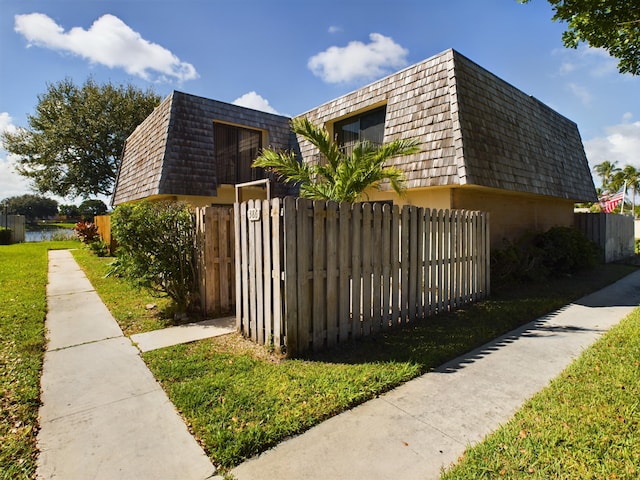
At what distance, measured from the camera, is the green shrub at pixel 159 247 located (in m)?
5.50

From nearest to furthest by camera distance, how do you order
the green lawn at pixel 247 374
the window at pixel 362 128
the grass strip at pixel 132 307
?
the green lawn at pixel 247 374 → the grass strip at pixel 132 307 → the window at pixel 362 128

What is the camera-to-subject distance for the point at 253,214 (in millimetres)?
4402

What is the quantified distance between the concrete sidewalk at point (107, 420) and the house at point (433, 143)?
7.04 meters

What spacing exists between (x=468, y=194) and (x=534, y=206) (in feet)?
14.0

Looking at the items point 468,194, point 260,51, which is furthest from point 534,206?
point 260,51

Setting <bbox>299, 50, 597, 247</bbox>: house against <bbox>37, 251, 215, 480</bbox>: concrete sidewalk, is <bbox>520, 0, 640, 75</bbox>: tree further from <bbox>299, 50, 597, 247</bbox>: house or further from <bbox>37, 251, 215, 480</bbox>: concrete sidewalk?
<bbox>37, 251, 215, 480</bbox>: concrete sidewalk

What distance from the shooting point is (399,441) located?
2.45m

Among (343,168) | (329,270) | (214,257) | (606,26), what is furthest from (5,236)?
(606,26)

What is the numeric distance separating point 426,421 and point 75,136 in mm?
30593

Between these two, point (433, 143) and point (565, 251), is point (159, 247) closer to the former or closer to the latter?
point (433, 143)

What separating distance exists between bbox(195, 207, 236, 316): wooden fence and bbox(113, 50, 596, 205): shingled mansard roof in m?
5.08

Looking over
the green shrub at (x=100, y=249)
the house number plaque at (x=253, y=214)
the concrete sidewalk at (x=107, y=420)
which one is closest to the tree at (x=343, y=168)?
the house number plaque at (x=253, y=214)

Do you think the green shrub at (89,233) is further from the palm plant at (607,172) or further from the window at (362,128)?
the palm plant at (607,172)

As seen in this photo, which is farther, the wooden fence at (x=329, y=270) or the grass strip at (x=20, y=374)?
the wooden fence at (x=329, y=270)
